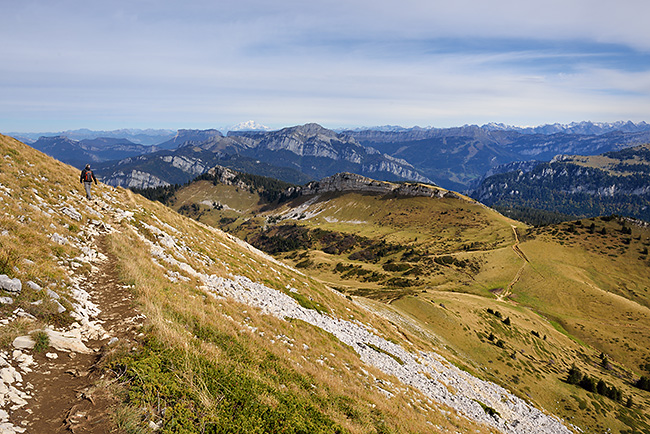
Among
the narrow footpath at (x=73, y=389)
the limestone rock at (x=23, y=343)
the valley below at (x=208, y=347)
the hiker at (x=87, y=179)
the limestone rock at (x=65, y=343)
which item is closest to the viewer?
the narrow footpath at (x=73, y=389)

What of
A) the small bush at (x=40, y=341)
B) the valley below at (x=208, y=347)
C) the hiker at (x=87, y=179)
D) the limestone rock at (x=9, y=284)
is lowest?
the valley below at (x=208, y=347)

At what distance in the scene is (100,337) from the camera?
10695 millimetres

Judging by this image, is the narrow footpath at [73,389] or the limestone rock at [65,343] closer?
the narrow footpath at [73,389]

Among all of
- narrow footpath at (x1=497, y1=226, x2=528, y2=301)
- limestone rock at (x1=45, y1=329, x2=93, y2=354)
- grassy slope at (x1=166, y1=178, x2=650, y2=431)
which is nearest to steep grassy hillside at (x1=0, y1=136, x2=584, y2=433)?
limestone rock at (x1=45, y1=329, x2=93, y2=354)

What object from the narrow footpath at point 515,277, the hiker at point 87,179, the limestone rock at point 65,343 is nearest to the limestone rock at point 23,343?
the limestone rock at point 65,343

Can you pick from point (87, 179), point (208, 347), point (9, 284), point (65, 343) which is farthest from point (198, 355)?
point (87, 179)

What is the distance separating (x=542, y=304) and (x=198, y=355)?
135 m

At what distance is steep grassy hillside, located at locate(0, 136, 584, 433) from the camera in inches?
362

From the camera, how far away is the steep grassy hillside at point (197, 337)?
9.20 metres

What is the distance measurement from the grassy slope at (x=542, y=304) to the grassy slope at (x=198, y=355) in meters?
39.8

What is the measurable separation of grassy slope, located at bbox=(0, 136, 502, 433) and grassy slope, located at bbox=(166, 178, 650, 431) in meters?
39.8

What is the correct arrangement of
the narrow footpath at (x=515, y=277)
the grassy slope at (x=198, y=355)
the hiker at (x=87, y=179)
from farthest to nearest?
the narrow footpath at (x=515, y=277), the hiker at (x=87, y=179), the grassy slope at (x=198, y=355)

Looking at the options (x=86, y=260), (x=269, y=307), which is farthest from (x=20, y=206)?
(x=269, y=307)

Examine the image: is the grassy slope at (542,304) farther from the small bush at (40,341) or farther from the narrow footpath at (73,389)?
the small bush at (40,341)
